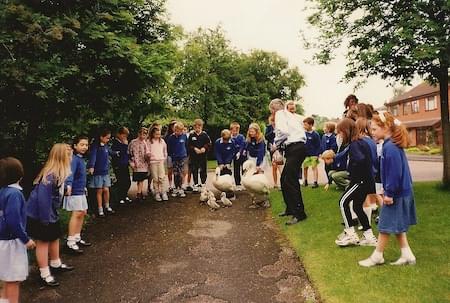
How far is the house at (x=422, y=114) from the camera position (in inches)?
1901

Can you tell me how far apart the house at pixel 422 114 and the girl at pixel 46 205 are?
155 ft

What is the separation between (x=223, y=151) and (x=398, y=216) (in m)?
6.98

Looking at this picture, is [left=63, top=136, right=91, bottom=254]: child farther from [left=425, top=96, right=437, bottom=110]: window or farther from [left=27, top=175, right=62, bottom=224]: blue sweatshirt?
[left=425, top=96, right=437, bottom=110]: window

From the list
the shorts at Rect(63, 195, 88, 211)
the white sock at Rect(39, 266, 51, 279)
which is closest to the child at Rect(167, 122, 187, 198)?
the shorts at Rect(63, 195, 88, 211)

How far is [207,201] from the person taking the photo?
1108 centimetres

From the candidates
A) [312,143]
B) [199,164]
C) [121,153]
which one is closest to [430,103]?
[312,143]

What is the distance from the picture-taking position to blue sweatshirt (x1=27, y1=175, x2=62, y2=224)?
19.0 feet

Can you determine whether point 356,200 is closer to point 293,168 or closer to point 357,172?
point 357,172

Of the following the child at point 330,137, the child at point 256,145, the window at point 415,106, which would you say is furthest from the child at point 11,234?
the window at point 415,106

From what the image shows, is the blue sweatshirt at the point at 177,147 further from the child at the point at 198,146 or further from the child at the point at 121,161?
the child at the point at 121,161

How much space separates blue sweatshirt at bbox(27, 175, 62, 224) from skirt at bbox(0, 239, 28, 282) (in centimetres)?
106

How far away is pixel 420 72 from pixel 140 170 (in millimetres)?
8638

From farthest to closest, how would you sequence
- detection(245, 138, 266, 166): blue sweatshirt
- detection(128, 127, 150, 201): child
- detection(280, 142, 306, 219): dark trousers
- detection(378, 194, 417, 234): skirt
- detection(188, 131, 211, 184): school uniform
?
detection(188, 131, 211, 184): school uniform
detection(245, 138, 266, 166): blue sweatshirt
detection(128, 127, 150, 201): child
detection(280, 142, 306, 219): dark trousers
detection(378, 194, 417, 234): skirt

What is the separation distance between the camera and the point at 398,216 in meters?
5.61
